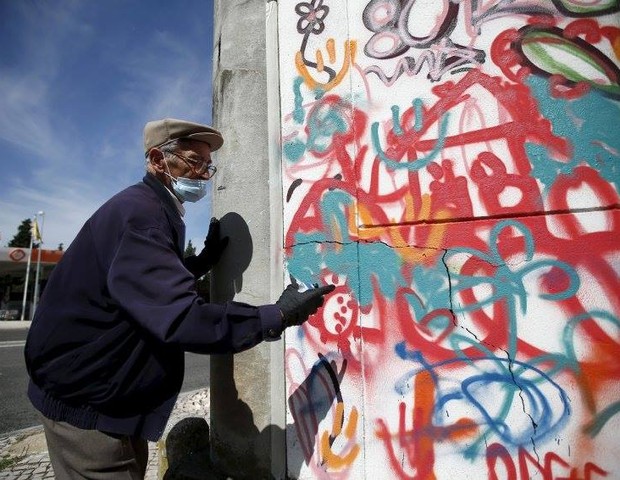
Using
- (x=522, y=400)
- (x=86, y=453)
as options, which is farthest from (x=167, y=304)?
(x=522, y=400)

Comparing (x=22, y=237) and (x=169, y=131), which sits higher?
(x=22, y=237)

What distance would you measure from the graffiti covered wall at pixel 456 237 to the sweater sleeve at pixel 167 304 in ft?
2.61

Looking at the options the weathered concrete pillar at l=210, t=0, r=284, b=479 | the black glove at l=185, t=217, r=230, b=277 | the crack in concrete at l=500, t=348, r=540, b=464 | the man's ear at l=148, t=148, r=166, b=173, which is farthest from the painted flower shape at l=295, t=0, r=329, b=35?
the crack in concrete at l=500, t=348, r=540, b=464

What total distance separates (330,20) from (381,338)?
6.12 feet

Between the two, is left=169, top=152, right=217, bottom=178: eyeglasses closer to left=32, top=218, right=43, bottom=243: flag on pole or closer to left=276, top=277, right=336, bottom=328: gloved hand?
left=276, top=277, right=336, bottom=328: gloved hand

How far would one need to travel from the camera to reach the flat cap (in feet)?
6.59

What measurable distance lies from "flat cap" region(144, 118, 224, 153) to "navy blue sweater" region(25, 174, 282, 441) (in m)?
0.47

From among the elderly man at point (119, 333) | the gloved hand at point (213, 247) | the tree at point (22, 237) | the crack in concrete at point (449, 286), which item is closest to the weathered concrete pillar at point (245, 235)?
the gloved hand at point (213, 247)

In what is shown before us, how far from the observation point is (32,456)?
3.69 m

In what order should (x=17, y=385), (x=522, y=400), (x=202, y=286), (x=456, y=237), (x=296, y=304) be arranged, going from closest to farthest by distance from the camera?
1. (x=296, y=304)
2. (x=522, y=400)
3. (x=456, y=237)
4. (x=17, y=385)
5. (x=202, y=286)

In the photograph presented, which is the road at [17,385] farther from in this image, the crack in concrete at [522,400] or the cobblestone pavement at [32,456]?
the crack in concrete at [522,400]

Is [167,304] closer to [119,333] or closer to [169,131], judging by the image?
[119,333]

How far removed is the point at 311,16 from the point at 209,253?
159 centimetres

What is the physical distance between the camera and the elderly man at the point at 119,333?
1512mm
